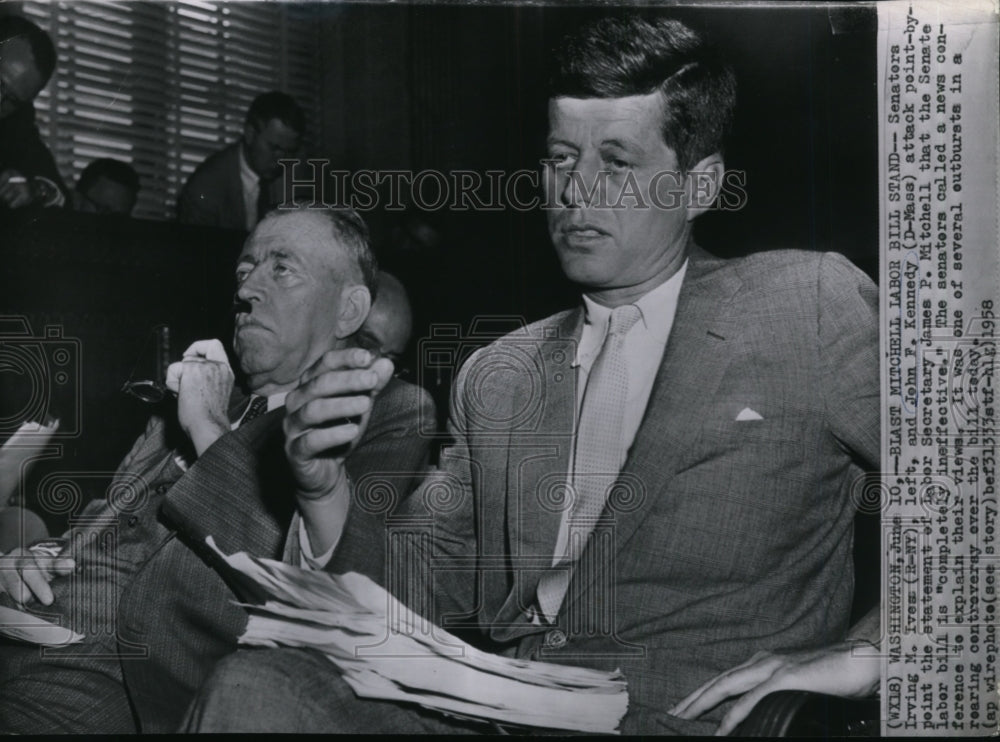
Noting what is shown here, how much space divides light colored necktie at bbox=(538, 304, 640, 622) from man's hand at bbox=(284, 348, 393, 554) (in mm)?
390

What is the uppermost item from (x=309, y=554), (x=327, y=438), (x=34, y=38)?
(x=34, y=38)

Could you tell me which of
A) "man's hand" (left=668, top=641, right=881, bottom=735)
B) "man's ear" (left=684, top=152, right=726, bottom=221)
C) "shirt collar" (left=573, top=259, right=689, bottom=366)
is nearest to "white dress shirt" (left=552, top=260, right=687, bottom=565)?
"shirt collar" (left=573, top=259, right=689, bottom=366)

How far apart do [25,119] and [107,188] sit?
8.6 inches

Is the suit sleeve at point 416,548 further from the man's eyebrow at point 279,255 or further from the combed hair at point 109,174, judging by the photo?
the combed hair at point 109,174

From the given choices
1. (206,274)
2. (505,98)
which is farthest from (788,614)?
(206,274)

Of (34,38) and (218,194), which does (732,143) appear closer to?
(218,194)

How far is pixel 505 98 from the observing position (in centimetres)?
201

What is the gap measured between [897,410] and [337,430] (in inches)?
41.3

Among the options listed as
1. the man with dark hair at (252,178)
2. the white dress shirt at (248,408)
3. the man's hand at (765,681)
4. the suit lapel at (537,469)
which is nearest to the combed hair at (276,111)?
the man with dark hair at (252,178)

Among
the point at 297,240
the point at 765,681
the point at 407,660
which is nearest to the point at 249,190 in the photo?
the point at 297,240

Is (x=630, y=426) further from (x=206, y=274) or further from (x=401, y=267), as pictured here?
(x=206, y=274)

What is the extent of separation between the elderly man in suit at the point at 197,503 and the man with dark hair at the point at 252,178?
46 millimetres

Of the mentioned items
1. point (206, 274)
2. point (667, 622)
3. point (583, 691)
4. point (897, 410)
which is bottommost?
point (583, 691)

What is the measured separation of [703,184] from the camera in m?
1.99
